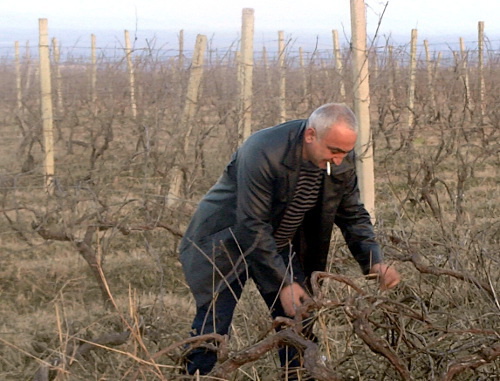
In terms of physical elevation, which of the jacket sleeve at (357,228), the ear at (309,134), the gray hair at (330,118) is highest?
the gray hair at (330,118)

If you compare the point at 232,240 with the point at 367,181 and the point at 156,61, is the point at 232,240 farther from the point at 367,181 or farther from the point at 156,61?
the point at 156,61

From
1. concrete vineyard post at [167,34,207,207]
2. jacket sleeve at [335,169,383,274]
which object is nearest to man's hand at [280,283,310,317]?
jacket sleeve at [335,169,383,274]

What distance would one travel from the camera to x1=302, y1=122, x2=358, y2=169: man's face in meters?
2.88

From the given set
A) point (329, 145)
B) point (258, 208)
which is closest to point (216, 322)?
point (258, 208)

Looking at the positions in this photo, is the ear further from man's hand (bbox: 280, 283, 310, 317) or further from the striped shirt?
man's hand (bbox: 280, 283, 310, 317)

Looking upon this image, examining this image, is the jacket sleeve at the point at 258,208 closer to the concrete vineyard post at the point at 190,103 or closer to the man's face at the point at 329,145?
the man's face at the point at 329,145

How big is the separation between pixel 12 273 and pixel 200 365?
3.26m

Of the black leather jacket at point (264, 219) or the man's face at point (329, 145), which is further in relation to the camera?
the black leather jacket at point (264, 219)

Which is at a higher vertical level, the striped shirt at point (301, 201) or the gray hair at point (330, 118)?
the gray hair at point (330, 118)

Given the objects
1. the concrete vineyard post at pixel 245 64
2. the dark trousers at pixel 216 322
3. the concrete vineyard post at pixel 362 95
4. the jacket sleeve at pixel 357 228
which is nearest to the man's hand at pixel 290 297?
the dark trousers at pixel 216 322

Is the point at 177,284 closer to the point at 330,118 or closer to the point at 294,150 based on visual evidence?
the point at 294,150

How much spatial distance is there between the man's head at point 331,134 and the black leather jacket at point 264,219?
82 mm

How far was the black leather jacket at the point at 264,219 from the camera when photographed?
3.01 metres

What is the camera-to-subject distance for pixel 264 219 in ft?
10.0
